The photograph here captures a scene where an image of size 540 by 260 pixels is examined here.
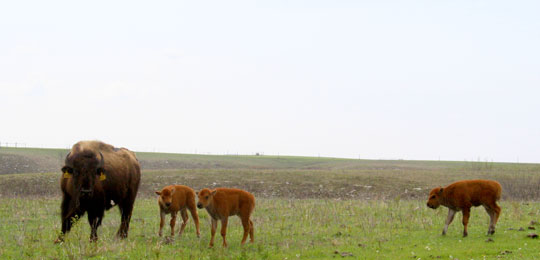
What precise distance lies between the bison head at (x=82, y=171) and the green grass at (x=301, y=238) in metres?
0.98

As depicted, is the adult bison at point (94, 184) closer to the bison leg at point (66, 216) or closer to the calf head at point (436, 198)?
the bison leg at point (66, 216)

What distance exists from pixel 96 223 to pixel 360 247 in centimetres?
685

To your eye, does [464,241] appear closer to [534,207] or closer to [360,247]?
[360,247]

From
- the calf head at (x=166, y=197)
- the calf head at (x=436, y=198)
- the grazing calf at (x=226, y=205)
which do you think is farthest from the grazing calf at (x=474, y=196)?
the calf head at (x=166, y=197)

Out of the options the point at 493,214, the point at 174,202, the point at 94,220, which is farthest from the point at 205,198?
the point at 493,214

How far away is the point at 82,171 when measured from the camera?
12.5 metres

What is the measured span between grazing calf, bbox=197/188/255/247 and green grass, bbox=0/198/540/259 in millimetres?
599

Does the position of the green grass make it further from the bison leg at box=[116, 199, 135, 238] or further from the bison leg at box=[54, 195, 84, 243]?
the bison leg at box=[116, 199, 135, 238]

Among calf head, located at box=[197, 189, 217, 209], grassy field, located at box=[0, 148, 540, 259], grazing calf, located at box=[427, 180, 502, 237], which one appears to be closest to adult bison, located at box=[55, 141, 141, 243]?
grassy field, located at box=[0, 148, 540, 259]

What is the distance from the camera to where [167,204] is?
45.1 ft

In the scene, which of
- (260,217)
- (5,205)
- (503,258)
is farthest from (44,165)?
(503,258)

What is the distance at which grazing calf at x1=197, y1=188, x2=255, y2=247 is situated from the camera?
42.4ft

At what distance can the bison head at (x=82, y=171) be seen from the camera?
12445 mm

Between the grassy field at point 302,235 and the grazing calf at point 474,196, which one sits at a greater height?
the grazing calf at point 474,196
